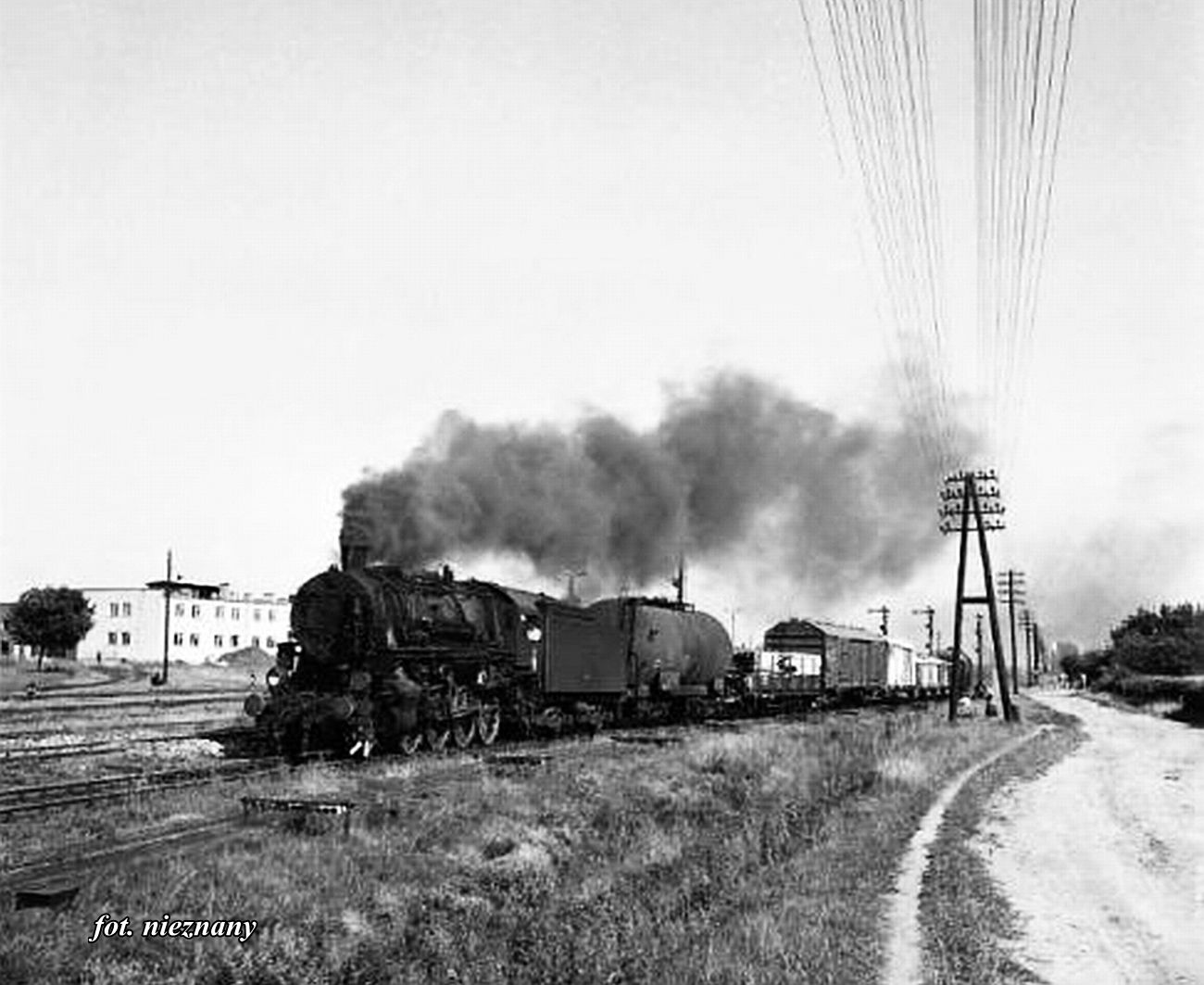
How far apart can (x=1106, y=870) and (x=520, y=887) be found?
712 cm

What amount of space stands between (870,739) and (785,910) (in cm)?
1920

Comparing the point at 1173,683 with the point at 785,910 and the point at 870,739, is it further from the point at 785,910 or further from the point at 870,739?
the point at 785,910

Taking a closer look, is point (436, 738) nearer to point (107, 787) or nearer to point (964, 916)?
point (107, 787)

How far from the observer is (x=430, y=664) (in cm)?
2159

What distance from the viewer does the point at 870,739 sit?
3055cm

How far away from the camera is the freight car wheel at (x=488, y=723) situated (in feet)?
77.0

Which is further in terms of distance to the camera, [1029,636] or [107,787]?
[1029,636]

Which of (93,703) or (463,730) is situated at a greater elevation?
(463,730)

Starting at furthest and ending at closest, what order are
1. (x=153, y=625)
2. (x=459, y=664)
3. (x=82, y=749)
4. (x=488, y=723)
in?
(x=153, y=625) < (x=488, y=723) < (x=459, y=664) < (x=82, y=749)

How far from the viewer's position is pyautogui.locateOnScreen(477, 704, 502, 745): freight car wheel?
23.5 metres

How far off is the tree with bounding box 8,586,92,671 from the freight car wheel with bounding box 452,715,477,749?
230 ft

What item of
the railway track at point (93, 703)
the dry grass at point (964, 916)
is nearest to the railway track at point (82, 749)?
the railway track at point (93, 703)

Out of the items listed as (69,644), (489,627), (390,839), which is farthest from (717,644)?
(69,644)

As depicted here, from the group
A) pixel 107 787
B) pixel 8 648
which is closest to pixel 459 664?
pixel 107 787
